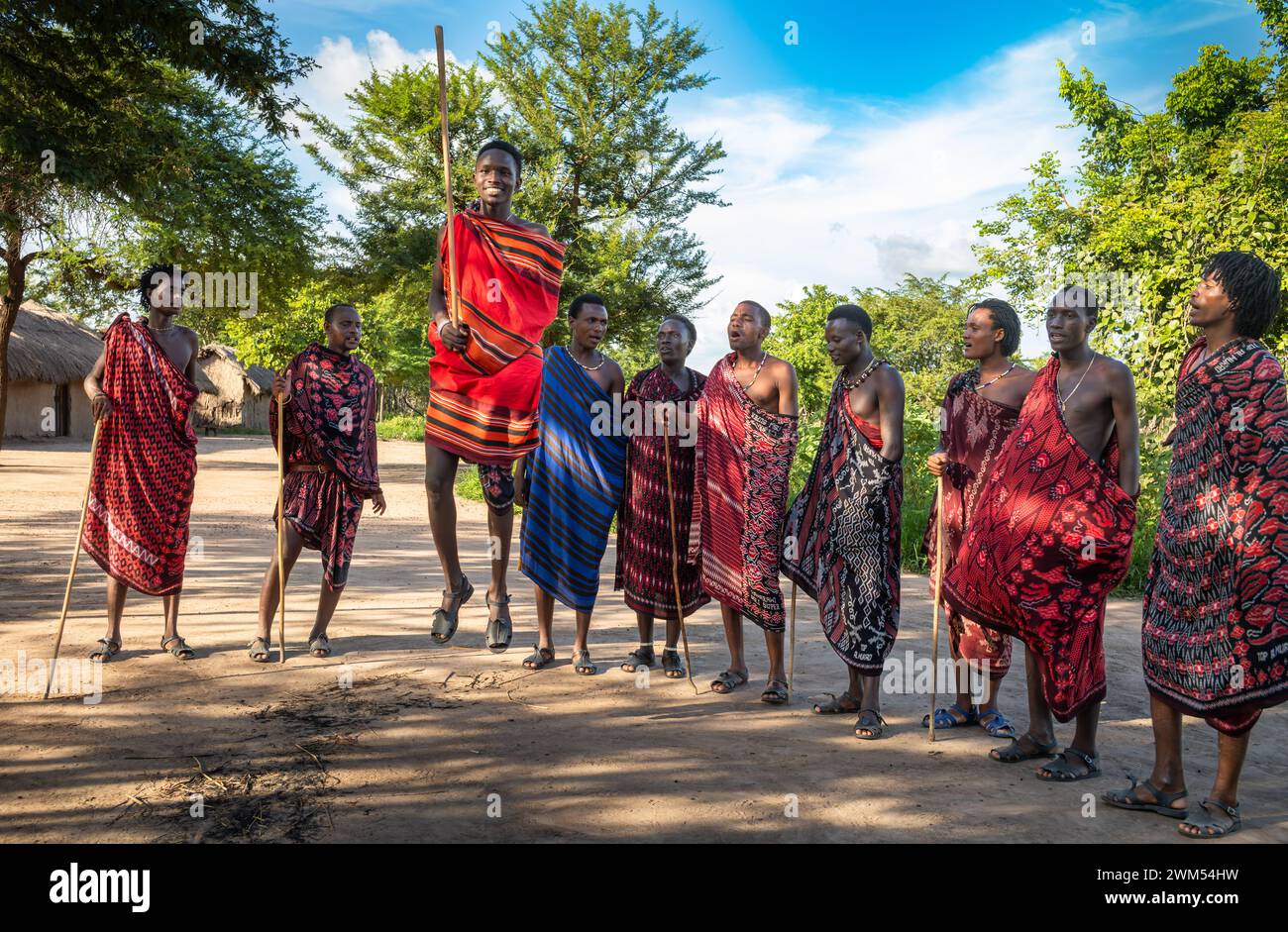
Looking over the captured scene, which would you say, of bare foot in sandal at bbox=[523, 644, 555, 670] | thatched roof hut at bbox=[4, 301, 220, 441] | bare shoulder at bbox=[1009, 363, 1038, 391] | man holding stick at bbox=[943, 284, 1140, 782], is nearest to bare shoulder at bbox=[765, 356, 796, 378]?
bare shoulder at bbox=[1009, 363, 1038, 391]

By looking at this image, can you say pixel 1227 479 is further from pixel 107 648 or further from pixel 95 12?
pixel 95 12

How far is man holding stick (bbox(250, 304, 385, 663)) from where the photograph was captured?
5.69m

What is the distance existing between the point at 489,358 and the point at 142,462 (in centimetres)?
229

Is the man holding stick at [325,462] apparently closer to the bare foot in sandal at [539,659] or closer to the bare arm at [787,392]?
the bare foot in sandal at [539,659]

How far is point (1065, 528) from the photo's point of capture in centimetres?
404

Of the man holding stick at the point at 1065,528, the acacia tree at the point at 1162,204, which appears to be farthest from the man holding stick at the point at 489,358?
the acacia tree at the point at 1162,204

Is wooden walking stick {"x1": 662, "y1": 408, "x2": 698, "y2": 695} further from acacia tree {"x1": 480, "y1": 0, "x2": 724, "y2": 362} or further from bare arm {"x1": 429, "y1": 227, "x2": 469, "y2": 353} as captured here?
acacia tree {"x1": 480, "y1": 0, "x2": 724, "y2": 362}

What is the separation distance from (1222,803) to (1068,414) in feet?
5.58

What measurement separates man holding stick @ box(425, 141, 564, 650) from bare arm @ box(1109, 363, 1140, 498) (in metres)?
3.17

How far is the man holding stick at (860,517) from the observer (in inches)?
188

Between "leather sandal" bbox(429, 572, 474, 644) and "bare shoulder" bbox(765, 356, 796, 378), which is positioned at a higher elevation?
"bare shoulder" bbox(765, 356, 796, 378)

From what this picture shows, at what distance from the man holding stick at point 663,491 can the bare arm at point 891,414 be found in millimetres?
1305

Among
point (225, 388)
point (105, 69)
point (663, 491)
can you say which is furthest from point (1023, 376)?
point (225, 388)

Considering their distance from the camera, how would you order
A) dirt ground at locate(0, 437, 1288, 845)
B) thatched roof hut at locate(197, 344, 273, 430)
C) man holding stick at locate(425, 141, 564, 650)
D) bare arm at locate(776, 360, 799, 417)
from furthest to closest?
Answer: thatched roof hut at locate(197, 344, 273, 430) → man holding stick at locate(425, 141, 564, 650) → bare arm at locate(776, 360, 799, 417) → dirt ground at locate(0, 437, 1288, 845)
